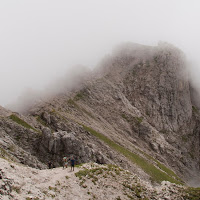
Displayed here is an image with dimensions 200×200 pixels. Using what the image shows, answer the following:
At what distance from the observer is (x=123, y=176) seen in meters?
37.1

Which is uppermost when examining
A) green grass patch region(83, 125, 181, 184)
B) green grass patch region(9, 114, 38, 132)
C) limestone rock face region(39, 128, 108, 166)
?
green grass patch region(9, 114, 38, 132)

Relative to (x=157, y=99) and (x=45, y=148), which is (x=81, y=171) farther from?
(x=157, y=99)

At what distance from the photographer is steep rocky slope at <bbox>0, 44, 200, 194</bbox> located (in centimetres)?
5988

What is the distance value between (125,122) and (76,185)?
7814 centimetres

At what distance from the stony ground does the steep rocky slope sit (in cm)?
1259

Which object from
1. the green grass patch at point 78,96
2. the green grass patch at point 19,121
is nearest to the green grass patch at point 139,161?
the green grass patch at point 19,121

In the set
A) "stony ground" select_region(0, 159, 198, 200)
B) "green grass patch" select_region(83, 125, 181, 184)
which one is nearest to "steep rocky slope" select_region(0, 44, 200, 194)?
"green grass patch" select_region(83, 125, 181, 184)

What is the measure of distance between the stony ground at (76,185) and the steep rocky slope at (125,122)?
12585 millimetres

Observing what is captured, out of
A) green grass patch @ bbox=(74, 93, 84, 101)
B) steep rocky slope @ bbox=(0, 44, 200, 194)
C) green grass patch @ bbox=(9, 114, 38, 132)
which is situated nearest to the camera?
steep rocky slope @ bbox=(0, 44, 200, 194)

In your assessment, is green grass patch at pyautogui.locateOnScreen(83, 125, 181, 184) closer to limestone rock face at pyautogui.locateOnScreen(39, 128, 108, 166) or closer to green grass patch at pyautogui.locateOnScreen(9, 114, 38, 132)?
limestone rock face at pyautogui.locateOnScreen(39, 128, 108, 166)

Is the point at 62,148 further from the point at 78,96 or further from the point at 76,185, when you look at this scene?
the point at 78,96

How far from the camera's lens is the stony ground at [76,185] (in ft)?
71.7

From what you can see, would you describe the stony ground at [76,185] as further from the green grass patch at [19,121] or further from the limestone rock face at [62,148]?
the green grass patch at [19,121]

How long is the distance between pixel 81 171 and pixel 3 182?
1500 cm
